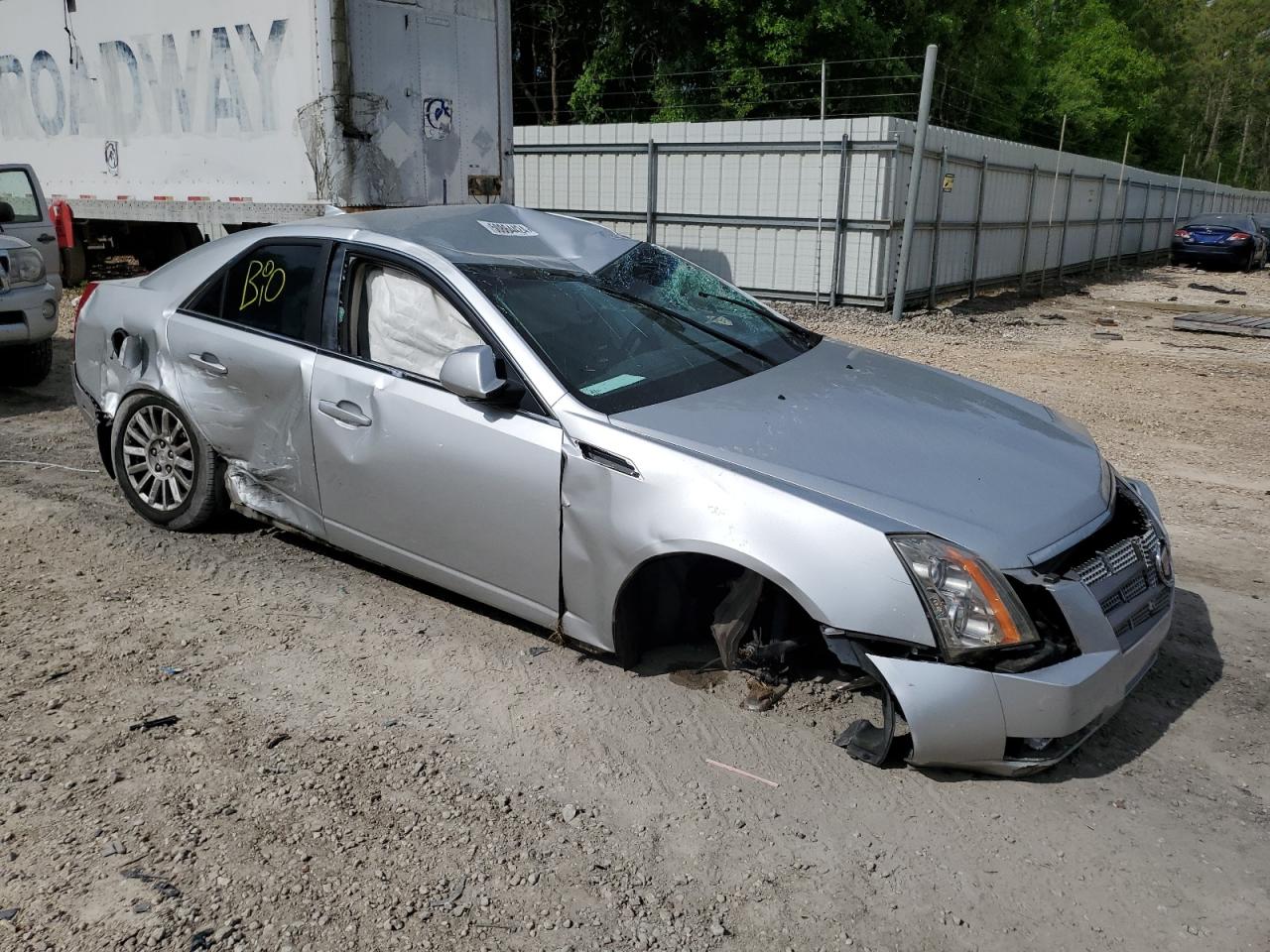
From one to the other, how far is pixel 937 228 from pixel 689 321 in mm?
12419

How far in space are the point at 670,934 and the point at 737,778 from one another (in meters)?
0.72

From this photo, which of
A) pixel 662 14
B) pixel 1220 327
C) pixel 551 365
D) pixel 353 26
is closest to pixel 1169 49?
pixel 662 14

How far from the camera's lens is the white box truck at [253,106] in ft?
33.3

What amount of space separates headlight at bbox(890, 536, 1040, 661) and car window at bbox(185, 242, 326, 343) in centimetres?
270

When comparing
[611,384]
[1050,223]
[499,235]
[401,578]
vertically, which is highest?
[499,235]

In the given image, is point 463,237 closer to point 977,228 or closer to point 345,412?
point 345,412

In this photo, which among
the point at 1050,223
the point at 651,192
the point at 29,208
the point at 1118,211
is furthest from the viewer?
the point at 1118,211

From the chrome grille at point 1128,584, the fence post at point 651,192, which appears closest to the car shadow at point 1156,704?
the chrome grille at point 1128,584

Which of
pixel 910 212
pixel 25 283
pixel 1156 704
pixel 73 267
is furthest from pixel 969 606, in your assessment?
pixel 73 267

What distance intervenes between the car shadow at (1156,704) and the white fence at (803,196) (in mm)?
10882

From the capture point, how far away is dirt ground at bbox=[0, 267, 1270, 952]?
271 centimetres

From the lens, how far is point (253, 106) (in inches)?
424

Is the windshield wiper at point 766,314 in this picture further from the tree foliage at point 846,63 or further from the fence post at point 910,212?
the tree foliage at point 846,63

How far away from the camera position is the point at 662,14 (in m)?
26.1
